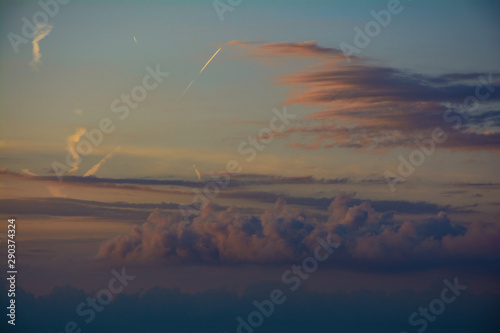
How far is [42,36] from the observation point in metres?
11.9

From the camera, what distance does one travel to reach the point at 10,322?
39.2 ft

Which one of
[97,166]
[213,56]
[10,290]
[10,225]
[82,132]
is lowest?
[10,290]

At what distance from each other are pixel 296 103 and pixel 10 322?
14.3 meters

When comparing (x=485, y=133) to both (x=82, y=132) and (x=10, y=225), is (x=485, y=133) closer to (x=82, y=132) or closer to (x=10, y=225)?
(x=82, y=132)

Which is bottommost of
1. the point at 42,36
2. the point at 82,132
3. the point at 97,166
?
the point at 97,166

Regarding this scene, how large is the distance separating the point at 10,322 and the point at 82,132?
8.02 metres

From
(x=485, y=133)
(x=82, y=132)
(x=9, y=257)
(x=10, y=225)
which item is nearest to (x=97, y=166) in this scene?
(x=82, y=132)

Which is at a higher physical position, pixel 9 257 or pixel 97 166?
pixel 97 166

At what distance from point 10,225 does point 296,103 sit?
12154 mm

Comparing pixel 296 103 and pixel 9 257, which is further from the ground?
pixel 296 103

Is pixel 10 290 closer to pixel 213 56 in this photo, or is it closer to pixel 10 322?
pixel 10 322

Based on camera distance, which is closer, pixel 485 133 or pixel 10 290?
pixel 10 290

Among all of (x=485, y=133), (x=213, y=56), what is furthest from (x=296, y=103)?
(x=485, y=133)

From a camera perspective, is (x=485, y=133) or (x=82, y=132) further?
(x=485, y=133)
